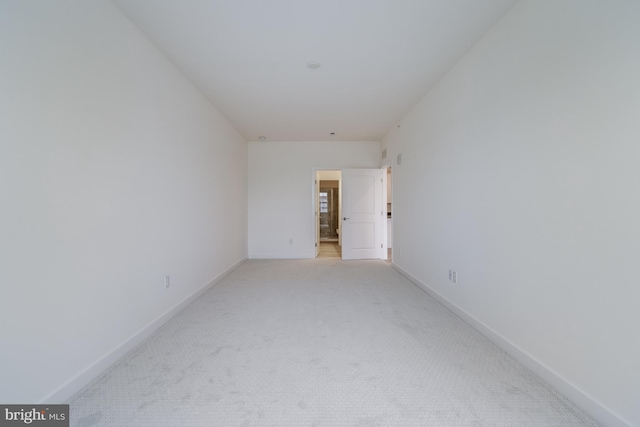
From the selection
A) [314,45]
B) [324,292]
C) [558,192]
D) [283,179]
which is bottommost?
[324,292]

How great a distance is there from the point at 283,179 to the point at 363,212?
1.82 metres

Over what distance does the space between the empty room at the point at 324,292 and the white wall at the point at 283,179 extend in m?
2.31

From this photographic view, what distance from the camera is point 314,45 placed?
2.32 metres

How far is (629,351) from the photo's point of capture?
1.19 metres

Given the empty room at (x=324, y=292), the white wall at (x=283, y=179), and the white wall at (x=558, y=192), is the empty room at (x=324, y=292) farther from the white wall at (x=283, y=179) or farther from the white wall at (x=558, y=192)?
the white wall at (x=283, y=179)

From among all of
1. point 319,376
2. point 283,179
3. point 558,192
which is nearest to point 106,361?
point 319,376

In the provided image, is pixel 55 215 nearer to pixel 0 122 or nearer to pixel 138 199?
pixel 0 122

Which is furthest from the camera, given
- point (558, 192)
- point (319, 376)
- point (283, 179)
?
point (283, 179)

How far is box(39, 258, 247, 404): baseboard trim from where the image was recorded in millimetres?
1419

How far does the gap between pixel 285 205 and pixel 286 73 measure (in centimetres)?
321

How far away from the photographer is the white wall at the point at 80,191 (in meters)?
1.24

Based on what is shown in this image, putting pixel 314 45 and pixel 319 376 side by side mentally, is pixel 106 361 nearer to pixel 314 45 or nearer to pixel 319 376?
pixel 319 376

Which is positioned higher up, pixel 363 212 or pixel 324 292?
pixel 363 212

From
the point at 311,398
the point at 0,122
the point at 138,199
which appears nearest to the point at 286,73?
the point at 138,199
